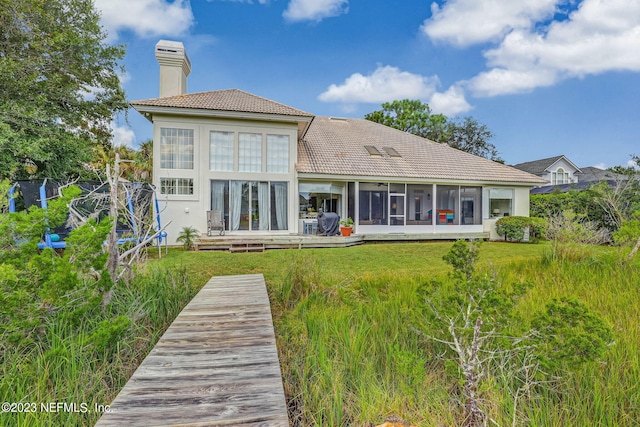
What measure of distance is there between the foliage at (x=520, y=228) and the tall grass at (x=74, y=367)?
1491 centimetres

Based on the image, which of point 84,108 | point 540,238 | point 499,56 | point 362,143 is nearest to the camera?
point 84,108

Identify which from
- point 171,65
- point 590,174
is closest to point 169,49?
point 171,65

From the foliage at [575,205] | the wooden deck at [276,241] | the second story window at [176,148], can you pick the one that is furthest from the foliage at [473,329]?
the foliage at [575,205]

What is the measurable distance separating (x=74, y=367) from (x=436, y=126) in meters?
29.7

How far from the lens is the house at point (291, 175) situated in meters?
11.7

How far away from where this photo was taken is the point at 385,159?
14.9 metres

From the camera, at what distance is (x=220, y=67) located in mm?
17016

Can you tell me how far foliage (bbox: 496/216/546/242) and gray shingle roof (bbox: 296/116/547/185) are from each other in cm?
213

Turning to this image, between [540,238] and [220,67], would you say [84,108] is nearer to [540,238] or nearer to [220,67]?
[220,67]

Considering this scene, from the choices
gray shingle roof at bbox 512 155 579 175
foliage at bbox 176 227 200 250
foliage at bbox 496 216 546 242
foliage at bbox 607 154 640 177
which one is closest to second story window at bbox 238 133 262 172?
foliage at bbox 176 227 200 250

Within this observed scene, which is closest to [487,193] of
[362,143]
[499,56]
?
[362,143]

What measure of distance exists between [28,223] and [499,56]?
25.8 metres

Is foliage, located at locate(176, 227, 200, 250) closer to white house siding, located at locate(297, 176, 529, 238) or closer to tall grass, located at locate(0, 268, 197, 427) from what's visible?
white house siding, located at locate(297, 176, 529, 238)

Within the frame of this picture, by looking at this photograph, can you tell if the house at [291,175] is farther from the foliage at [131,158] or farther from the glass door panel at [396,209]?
the foliage at [131,158]
